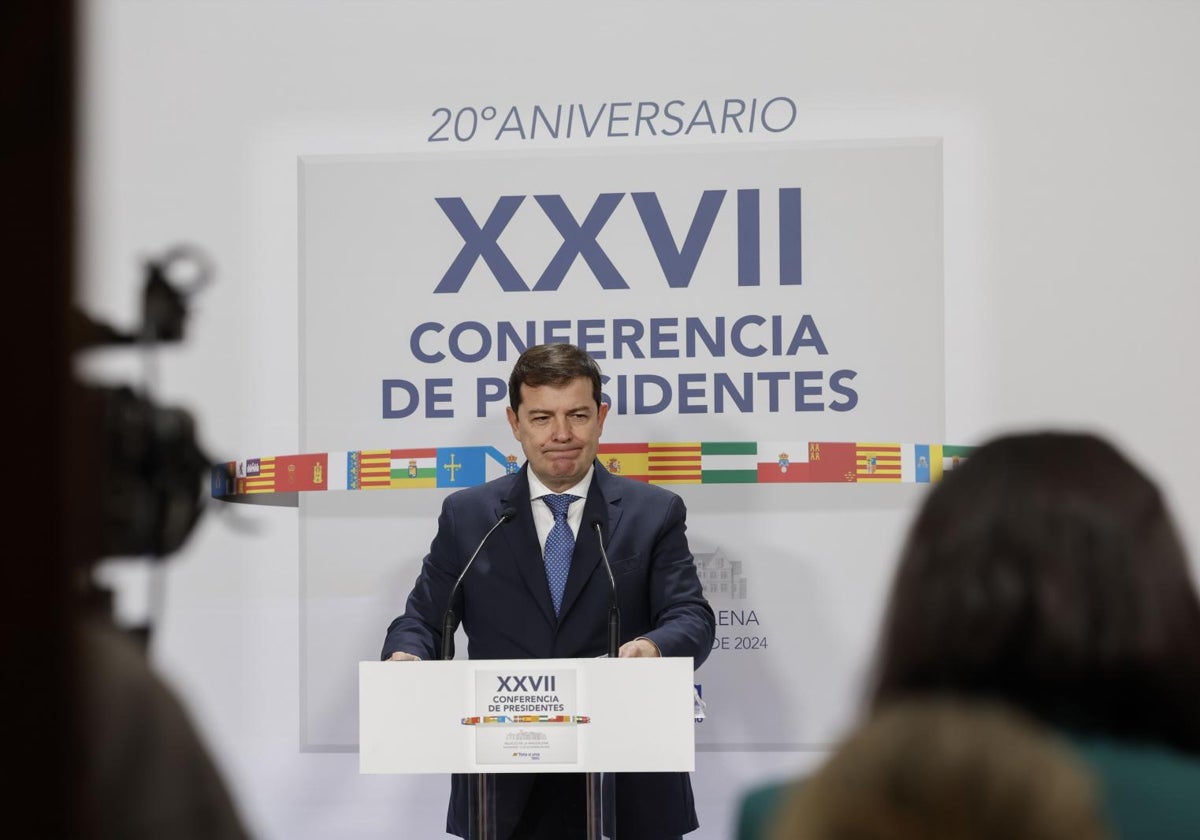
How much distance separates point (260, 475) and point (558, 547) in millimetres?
1587

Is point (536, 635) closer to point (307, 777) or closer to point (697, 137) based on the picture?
point (307, 777)

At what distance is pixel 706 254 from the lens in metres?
4.68

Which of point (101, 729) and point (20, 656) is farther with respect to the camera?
point (101, 729)

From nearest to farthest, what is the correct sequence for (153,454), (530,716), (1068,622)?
(153,454), (1068,622), (530,716)

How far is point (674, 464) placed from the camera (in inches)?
179

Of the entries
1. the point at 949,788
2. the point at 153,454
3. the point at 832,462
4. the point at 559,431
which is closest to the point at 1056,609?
the point at 949,788

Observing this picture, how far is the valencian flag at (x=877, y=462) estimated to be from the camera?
455 centimetres

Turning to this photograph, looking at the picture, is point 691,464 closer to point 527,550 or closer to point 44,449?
point 527,550

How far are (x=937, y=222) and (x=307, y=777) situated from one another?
2.84 m

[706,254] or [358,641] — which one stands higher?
[706,254]

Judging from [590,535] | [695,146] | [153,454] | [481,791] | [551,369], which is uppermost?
[695,146]

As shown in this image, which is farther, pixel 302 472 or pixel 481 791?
pixel 302 472

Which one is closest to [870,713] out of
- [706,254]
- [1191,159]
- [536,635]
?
[536,635]

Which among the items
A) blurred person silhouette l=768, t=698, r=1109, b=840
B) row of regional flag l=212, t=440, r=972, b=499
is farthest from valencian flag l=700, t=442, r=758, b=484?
blurred person silhouette l=768, t=698, r=1109, b=840
